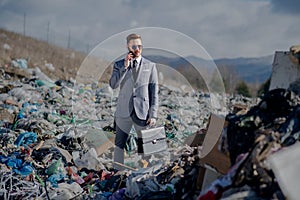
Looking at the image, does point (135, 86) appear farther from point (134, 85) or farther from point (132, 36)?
point (132, 36)

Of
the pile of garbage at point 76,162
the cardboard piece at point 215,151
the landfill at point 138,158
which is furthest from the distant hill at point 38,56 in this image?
the cardboard piece at point 215,151

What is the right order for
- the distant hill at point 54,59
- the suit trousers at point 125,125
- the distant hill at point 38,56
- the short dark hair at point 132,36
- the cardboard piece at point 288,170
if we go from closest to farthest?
the cardboard piece at point 288,170
the short dark hair at point 132,36
the suit trousers at point 125,125
the distant hill at point 54,59
the distant hill at point 38,56

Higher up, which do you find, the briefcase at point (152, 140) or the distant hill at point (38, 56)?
the distant hill at point (38, 56)

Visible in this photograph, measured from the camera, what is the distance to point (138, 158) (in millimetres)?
5066

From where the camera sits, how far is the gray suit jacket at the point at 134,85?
409cm

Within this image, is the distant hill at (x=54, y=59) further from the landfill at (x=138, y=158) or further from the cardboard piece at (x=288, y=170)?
the cardboard piece at (x=288, y=170)

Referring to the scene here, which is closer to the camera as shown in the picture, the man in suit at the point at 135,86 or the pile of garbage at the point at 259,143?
the pile of garbage at the point at 259,143

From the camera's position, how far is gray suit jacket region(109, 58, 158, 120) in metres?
4.09

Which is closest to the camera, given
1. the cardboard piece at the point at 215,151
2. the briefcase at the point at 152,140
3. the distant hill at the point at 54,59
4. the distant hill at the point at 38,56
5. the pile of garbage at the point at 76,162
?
the cardboard piece at the point at 215,151

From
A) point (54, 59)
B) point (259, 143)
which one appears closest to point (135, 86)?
point (259, 143)

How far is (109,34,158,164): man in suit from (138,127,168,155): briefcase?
0.15 metres

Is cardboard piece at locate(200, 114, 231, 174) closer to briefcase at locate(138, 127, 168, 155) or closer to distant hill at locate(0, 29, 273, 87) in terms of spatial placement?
briefcase at locate(138, 127, 168, 155)

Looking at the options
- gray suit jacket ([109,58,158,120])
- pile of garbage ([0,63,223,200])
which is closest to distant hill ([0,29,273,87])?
gray suit jacket ([109,58,158,120])

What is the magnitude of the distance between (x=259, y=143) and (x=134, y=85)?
1.96 m
